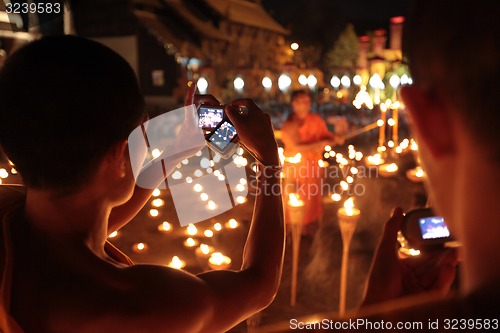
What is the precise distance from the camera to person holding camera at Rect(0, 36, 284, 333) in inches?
34.4

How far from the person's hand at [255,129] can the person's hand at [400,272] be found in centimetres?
33

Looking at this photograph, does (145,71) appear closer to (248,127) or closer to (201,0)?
(201,0)

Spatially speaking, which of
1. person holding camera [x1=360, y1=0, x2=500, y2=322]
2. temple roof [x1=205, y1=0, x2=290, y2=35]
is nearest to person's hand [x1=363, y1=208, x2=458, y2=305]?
person holding camera [x1=360, y1=0, x2=500, y2=322]

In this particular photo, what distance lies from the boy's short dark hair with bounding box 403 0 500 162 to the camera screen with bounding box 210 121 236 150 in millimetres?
736

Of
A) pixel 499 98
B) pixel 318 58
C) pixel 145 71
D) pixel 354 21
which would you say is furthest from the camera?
pixel 354 21

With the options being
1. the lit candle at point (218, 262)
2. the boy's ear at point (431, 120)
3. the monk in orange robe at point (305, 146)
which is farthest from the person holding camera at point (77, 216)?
the monk in orange robe at point (305, 146)

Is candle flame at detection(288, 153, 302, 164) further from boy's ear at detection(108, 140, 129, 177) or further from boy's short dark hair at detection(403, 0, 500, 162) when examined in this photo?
boy's short dark hair at detection(403, 0, 500, 162)

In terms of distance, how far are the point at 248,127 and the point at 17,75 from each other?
21.6 inches

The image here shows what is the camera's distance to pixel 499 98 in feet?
1.89

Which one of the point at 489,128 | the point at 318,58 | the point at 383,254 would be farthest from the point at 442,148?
the point at 318,58

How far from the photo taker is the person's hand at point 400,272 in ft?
3.43

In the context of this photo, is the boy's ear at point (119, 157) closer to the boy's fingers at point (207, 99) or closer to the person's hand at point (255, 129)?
the person's hand at point (255, 129)

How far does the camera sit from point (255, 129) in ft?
3.88

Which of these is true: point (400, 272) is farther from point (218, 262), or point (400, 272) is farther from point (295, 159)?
point (295, 159)
